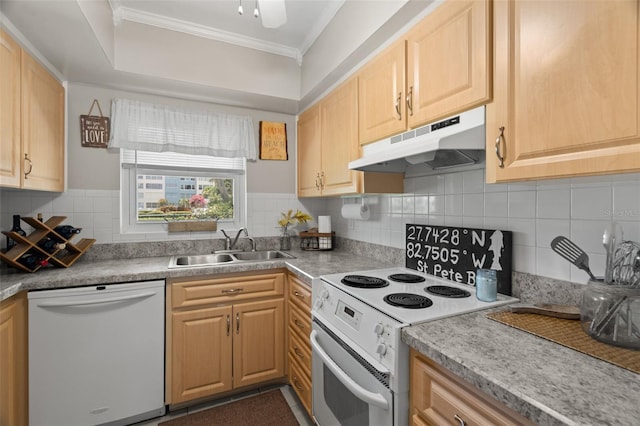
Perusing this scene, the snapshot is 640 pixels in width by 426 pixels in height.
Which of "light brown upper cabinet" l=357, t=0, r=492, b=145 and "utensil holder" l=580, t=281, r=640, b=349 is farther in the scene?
"light brown upper cabinet" l=357, t=0, r=492, b=145

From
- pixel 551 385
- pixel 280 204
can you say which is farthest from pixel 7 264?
pixel 551 385

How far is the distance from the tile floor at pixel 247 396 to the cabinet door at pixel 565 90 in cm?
173

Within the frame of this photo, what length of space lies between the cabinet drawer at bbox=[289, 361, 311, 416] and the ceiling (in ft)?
6.51

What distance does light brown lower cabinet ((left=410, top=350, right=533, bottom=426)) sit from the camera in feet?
2.42

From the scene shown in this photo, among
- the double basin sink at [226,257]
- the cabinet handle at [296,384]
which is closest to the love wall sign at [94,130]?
the double basin sink at [226,257]

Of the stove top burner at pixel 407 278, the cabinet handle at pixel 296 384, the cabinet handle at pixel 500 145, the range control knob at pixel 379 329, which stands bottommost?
the cabinet handle at pixel 296 384

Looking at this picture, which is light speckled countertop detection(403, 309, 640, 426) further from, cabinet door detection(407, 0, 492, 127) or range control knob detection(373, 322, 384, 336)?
cabinet door detection(407, 0, 492, 127)

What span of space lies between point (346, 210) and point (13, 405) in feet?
7.06

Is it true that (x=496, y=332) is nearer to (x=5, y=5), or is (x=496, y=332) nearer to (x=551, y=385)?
(x=551, y=385)

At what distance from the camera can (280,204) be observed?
283 cm

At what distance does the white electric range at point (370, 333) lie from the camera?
→ 1025 millimetres

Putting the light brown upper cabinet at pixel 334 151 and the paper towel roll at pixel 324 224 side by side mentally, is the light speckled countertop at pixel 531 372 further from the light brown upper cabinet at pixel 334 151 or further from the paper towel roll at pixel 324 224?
the paper towel roll at pixel 324 224

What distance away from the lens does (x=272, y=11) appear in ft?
4.38

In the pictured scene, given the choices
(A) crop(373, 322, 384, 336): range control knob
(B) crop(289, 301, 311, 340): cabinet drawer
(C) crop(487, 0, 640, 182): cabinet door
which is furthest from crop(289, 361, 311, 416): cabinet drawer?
(C) crop(487, 0, 640, 182): cabinet door
